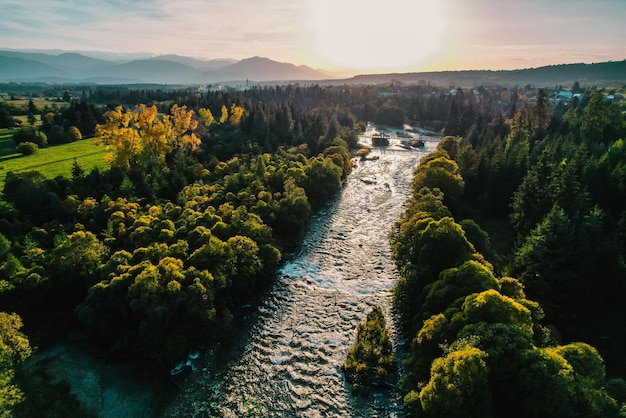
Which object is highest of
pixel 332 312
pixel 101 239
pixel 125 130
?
pixel 125 130

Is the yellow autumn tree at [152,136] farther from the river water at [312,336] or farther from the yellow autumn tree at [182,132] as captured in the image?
the river water at [312,336]

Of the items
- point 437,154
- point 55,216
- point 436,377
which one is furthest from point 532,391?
point 437,154

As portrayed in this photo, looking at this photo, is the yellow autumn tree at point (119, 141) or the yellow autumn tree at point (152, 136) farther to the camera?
the yellow autumn tree at point (152, 136)

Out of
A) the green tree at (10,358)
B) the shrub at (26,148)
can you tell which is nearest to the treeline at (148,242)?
the green tree at (10,358)

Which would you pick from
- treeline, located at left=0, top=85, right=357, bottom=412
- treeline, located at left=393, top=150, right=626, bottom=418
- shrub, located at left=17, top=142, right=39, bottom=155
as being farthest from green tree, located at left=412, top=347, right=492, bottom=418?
shrub, located at left=17, top=142, right=39, bottom=155

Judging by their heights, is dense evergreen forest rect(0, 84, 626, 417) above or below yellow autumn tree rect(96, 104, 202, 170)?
below

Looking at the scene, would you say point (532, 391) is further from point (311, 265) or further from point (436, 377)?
point (311, 265)

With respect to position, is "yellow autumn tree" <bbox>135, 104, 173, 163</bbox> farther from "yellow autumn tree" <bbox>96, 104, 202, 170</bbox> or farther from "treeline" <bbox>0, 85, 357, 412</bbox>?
"treeline" <bbox>0, 85, 357, 412</bbox>
